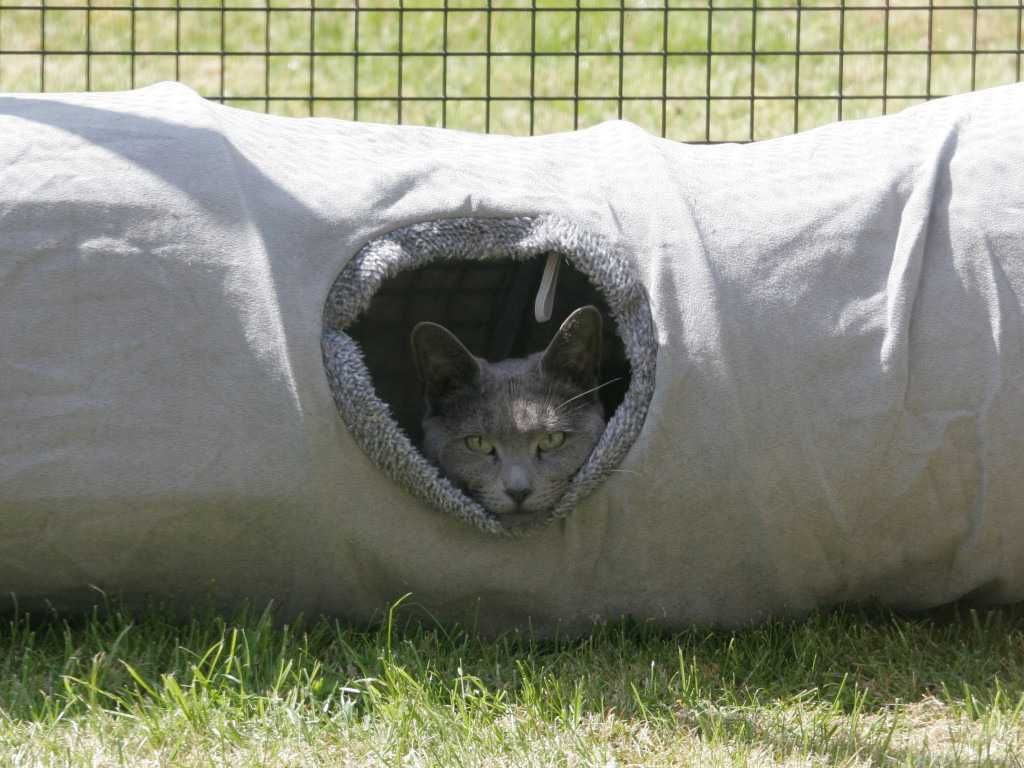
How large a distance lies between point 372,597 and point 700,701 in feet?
1.91

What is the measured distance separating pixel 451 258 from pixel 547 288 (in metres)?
0.22

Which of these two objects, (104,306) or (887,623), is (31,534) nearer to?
(104,306)

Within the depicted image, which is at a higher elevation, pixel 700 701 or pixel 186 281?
pixel 186 281

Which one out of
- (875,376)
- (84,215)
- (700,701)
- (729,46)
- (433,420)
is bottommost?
(700,701)

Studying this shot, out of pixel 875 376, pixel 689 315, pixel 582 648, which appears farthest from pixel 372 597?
pixel 875 376

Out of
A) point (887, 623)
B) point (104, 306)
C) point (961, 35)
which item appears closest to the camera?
point (104, 306)

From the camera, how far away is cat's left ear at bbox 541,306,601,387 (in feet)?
7.79

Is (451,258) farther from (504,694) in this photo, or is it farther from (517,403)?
(504,694)

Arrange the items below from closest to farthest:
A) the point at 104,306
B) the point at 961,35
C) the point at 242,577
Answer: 1. the point at 104,306
2. the point at 242,577
3. the point at 961,35

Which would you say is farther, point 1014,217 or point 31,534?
point 1014,217

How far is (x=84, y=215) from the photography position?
2.02 metres

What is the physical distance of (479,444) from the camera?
2451 mm

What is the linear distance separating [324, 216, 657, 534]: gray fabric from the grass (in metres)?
0.25

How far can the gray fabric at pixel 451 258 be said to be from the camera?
209 cm
